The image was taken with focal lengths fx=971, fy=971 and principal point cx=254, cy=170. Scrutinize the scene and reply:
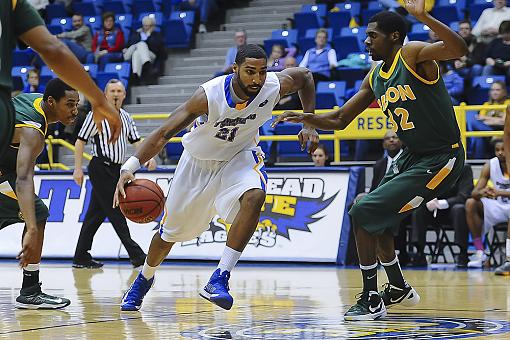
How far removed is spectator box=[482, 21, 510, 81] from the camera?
14527mm

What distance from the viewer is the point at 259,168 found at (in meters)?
6.84

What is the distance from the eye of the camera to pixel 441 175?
6.61 m

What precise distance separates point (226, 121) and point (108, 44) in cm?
1378

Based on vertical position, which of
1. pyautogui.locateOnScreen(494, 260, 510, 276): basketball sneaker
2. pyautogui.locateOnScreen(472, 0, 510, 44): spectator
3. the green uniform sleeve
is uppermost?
pyautogui.locateOnScreen(472, 0, 510, 44): spectator

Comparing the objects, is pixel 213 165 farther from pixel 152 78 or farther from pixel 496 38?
pixel 152 78

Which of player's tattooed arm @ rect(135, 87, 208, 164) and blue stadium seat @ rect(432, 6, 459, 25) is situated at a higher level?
blue stadium seat @ rect(432, 6, 459, 25)

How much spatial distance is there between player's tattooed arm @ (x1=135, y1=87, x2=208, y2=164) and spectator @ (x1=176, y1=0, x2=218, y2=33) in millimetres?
13812

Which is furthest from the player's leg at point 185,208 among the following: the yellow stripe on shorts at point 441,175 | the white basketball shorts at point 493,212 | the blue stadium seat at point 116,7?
the blue stadium seat at point 116,7

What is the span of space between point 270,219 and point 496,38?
4.86m

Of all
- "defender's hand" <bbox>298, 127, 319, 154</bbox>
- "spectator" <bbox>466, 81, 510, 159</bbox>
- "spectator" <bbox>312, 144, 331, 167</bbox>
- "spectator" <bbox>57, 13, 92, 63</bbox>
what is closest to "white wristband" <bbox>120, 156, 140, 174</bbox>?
"defender's hand" <bbox>298, 127, 319, 154</bbox>

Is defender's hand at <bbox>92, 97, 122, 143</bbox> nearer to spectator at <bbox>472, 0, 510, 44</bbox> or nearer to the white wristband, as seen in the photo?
the white wristband

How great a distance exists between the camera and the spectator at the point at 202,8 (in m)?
20.2

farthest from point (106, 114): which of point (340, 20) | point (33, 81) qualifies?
point (33, 81)

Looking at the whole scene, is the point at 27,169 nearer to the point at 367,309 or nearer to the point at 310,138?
the point at 310,138
